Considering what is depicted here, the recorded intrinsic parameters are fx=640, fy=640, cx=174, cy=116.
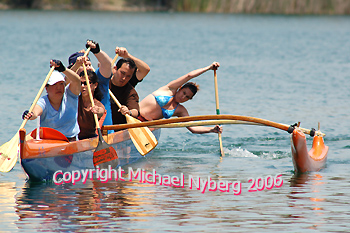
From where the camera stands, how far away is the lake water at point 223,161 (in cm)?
743

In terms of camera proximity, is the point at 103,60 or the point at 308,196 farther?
the point at 103,60

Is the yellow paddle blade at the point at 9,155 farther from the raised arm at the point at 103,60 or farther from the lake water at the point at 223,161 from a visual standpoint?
the raised arm at the point at 103,60

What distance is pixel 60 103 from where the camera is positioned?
29.3ft

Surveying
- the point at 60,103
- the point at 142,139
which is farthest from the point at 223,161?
the point at 60,103

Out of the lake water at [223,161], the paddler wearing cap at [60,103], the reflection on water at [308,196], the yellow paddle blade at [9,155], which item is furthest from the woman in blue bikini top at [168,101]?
the yellow paddle blade at [9,155]

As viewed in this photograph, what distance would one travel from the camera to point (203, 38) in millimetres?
46625

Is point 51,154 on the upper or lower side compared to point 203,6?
lower

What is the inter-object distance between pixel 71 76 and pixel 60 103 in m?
0.46

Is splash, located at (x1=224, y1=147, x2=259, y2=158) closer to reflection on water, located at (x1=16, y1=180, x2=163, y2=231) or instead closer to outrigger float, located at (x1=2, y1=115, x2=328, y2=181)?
outrigger float, located at (x1=2, y1=115, x2=328, y2=181)

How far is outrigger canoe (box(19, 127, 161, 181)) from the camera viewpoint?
861 cm

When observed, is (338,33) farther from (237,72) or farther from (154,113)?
(154,113)

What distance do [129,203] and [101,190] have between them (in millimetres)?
811

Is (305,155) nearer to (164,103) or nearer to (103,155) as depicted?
(164,103)

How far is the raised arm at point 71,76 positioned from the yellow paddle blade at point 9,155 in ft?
3.59
